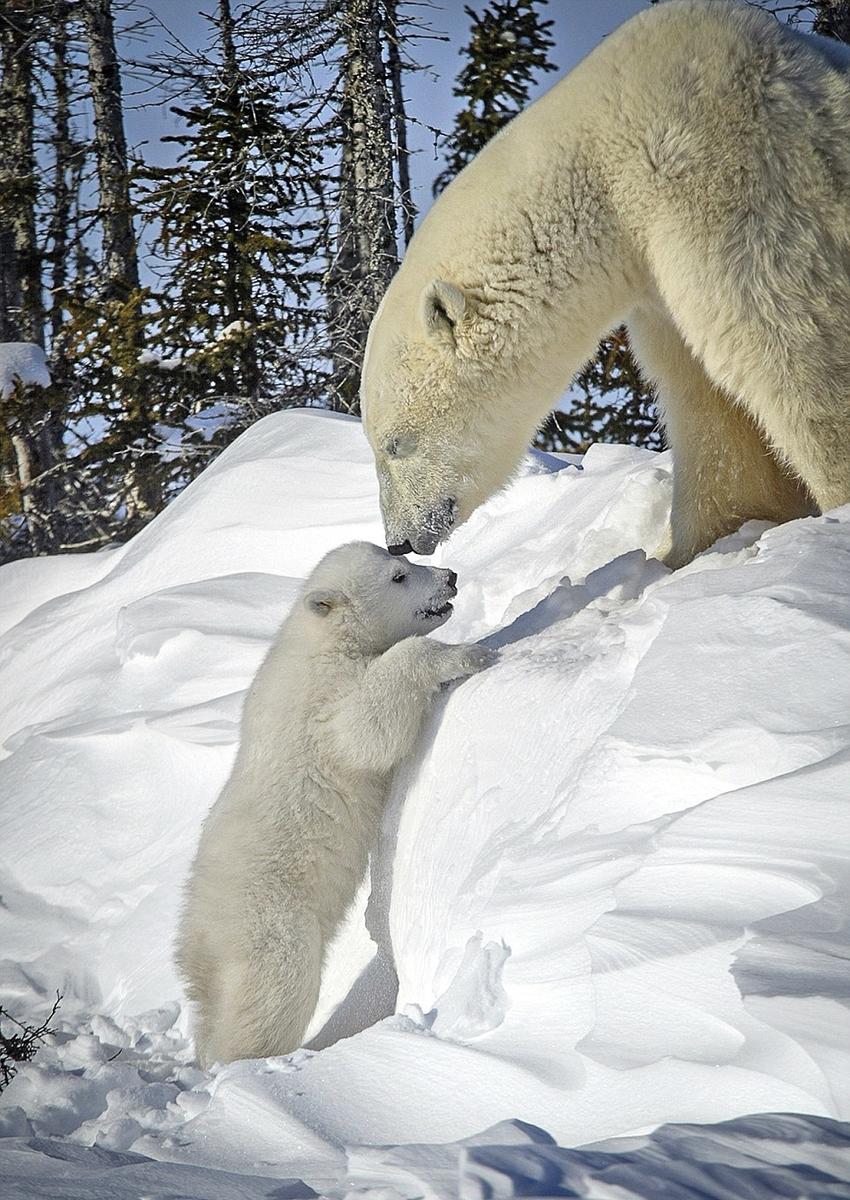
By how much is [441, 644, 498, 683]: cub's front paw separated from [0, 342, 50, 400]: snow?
8.34 m

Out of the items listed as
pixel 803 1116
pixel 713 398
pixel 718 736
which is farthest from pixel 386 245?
pixel 803 1116

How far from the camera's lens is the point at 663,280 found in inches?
121

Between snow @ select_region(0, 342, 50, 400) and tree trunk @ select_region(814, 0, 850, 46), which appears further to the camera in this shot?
snow @ select_region(0, 342, 50, 400)

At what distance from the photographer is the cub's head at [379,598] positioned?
3576mm

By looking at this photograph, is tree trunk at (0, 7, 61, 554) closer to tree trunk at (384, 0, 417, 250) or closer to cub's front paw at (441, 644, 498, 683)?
tree trunk at (384, 0, 417, 250)

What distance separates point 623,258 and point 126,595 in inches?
153

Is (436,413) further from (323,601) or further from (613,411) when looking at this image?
(613,411)

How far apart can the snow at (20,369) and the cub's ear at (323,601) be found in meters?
7.83

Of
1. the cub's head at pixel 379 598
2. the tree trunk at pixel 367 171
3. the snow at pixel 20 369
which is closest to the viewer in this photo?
the cub's head at pixel 379 598

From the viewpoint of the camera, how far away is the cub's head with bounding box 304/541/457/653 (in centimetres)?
358

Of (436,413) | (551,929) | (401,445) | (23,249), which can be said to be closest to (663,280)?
(436,413)

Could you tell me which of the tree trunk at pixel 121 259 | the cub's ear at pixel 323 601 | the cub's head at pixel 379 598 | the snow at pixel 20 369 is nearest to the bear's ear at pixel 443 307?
the cub's head at pixel 379 598

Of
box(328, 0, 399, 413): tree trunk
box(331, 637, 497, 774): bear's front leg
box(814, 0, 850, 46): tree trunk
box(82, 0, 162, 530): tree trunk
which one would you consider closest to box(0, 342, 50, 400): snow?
box(82, 0, 162, 530): tree trunk

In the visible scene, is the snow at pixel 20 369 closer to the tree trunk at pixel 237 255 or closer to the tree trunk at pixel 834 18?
the tree trunk at pixel 237 255
